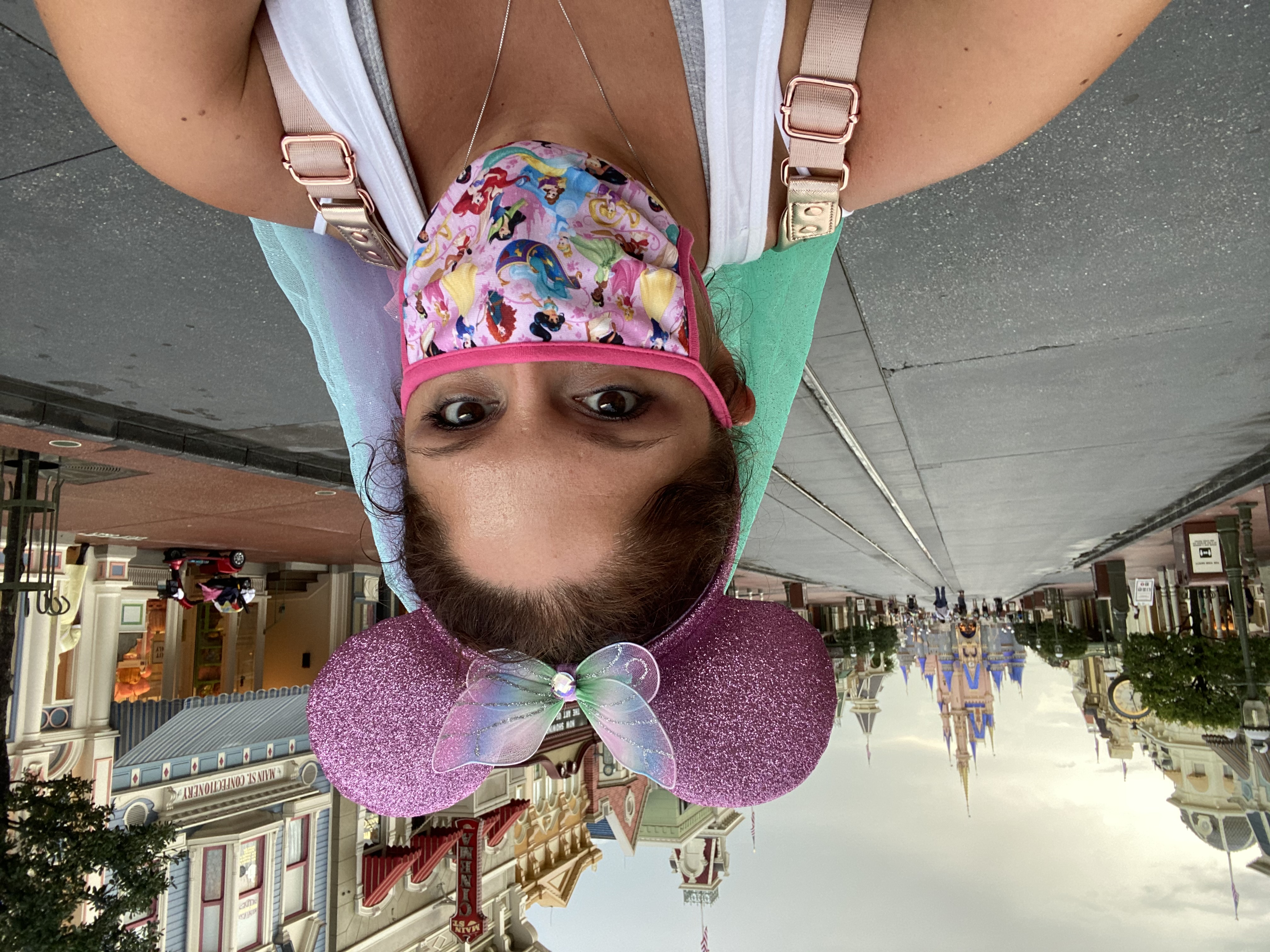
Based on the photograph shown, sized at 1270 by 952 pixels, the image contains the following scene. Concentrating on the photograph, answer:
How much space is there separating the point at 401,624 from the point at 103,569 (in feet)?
26.0

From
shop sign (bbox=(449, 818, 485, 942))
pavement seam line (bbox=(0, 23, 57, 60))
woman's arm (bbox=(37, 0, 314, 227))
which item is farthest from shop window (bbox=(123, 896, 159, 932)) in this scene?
woman's arm (bbox=(37, 0, 314, 227))

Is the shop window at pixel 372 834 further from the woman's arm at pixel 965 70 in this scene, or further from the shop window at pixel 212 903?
the woman's arm at pixel 965 70

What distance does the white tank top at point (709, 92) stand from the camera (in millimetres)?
761

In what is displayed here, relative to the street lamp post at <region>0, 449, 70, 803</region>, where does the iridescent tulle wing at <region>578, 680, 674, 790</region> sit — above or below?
below

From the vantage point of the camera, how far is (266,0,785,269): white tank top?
761 mm

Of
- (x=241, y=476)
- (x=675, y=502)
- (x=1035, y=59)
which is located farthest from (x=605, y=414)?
(x=241, y=476)

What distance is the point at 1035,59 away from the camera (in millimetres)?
685

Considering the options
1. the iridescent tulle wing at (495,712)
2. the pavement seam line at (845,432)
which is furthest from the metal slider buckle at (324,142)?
the pavement seam line at (845,432)

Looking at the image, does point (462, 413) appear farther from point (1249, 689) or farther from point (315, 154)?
point (1249, 689)

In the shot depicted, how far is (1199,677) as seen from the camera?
17.3ft

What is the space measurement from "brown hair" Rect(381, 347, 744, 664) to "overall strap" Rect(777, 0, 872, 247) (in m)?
0.21

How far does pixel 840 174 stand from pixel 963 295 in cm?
157

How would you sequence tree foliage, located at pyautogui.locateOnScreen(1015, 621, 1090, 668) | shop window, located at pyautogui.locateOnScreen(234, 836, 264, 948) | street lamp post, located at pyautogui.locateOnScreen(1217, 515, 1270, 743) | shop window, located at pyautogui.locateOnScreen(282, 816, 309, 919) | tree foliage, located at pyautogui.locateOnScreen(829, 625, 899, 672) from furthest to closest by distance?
tree foliage, located at pyautogui.locateOnScreen(829, 625, 899, 672), tree foliage, located at pyautogui.locateOnScreen(1015, 621, 1090, 668), shop window, located at pyautogui.locateOnScreen(282, 816, 309, 919), shop window, located at pyautogui.locateOnScreen(234, 836, 264, 948), street lamp post, located at pyautogui.locateOnScreen(1217, 515, 1270, 743)

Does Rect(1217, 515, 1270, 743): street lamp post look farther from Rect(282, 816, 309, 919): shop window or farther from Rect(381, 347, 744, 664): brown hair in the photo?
Rect(282, 816, 309, 919): shop window
